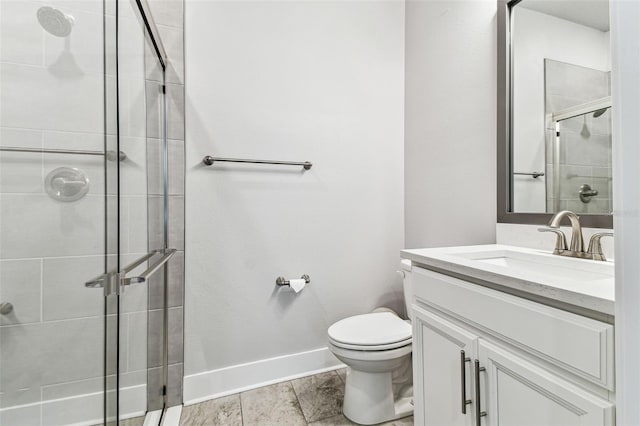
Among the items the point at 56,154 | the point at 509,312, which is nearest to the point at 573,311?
the point at 509,312

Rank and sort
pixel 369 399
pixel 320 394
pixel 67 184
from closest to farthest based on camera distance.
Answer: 1. pixel 67 184
2. pixel 369 399
3. pixel 320 394

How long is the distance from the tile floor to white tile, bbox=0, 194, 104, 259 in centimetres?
110

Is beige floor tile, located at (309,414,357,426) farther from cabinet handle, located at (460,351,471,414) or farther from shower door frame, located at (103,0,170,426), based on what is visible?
shower door frame, located at (103,0,170,426)

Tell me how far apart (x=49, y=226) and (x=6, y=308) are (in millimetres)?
176

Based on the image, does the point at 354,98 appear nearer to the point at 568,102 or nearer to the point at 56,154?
the point at 568,102

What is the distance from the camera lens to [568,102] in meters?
1.17

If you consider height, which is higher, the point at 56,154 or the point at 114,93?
the point at 114,93

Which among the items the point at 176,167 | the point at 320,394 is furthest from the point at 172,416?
the point at 176,167

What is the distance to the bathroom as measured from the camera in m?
0.63

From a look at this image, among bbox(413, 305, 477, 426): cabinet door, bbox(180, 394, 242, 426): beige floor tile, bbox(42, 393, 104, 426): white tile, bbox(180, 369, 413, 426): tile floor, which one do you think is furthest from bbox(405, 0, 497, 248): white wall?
bbox(42, 393, 104, 426): white tile

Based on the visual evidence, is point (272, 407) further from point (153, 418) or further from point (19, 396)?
point (19, 396)

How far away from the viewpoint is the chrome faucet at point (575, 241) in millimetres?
987

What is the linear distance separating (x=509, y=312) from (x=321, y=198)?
128cm

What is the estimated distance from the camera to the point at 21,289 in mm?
637
